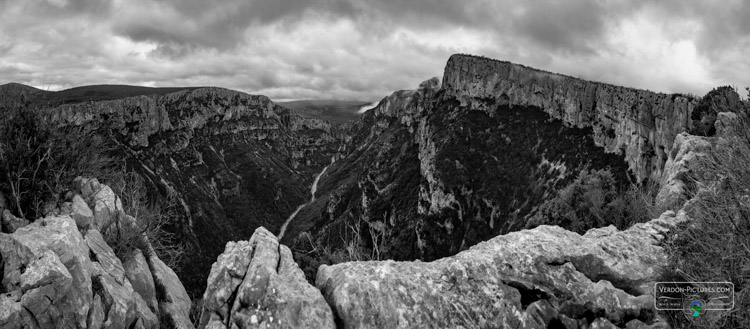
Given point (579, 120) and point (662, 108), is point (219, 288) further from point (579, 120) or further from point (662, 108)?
point (579, 120)

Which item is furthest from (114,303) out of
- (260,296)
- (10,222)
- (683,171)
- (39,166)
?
(683,171)

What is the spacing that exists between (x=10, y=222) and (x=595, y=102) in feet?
376

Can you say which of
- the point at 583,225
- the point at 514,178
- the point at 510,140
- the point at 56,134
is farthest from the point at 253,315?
the point at 510,140

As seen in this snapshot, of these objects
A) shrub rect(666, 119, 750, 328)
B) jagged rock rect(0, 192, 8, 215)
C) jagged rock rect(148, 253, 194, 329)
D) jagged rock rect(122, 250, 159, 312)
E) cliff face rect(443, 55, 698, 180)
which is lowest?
jagged rock rect(148, 253, 194, 329)

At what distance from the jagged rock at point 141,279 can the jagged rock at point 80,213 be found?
2.40m

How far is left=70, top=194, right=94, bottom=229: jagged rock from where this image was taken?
16.0 m

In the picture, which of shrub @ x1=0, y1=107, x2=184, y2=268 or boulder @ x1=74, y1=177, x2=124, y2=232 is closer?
shrub @ x1=0, y1=107, x2=184, y2=268

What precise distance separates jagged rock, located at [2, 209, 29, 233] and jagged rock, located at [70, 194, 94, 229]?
5.85 ft

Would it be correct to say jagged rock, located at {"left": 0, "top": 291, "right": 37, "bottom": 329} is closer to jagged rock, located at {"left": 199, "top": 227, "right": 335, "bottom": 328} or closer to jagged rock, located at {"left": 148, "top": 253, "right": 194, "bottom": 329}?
jagged rock, located at {"left": 199, "top": 227, "right": 335, "bottom": 328}

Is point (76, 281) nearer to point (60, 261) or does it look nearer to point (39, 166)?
point (60, 261)

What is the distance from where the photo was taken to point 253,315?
1091cm

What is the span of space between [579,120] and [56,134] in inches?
4495

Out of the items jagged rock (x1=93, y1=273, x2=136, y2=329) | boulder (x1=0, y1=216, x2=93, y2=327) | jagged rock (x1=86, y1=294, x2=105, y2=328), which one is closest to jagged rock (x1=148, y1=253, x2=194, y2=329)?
jagged rock (x1=93, y1=273, x2=136, y2=329)

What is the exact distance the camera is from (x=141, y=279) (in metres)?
16.2
